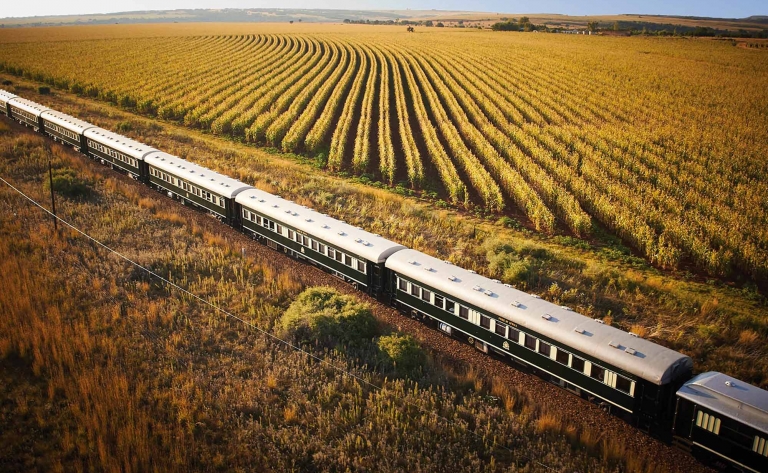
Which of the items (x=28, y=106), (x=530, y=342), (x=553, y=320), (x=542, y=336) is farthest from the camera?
(x=28, y=106)

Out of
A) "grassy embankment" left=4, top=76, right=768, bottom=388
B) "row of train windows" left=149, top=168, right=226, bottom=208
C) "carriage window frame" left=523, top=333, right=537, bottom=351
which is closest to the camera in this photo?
"carriage window frame" left=523, top=333, right=537, bottom=351

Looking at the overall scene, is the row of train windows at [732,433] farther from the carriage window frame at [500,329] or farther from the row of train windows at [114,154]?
the row of train windows at [114,154]

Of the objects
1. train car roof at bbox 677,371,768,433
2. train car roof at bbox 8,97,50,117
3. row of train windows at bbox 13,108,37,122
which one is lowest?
train car roof at bbox 677,371,768,433

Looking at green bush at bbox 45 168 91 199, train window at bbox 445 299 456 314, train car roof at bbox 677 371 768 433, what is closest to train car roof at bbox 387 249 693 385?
train window at bbox 445 299 456 314

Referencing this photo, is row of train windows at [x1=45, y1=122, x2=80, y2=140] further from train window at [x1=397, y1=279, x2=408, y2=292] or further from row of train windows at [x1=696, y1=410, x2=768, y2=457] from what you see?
row of train windows at [x1=696, y1=410, x2=768, y2=457]

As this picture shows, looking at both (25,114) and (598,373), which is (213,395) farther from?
(25,114)

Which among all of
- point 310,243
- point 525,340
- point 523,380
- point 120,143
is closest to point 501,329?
point 525,340

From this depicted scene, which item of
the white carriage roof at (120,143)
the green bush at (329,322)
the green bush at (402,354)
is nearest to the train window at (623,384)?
the green bush at (402,354)
